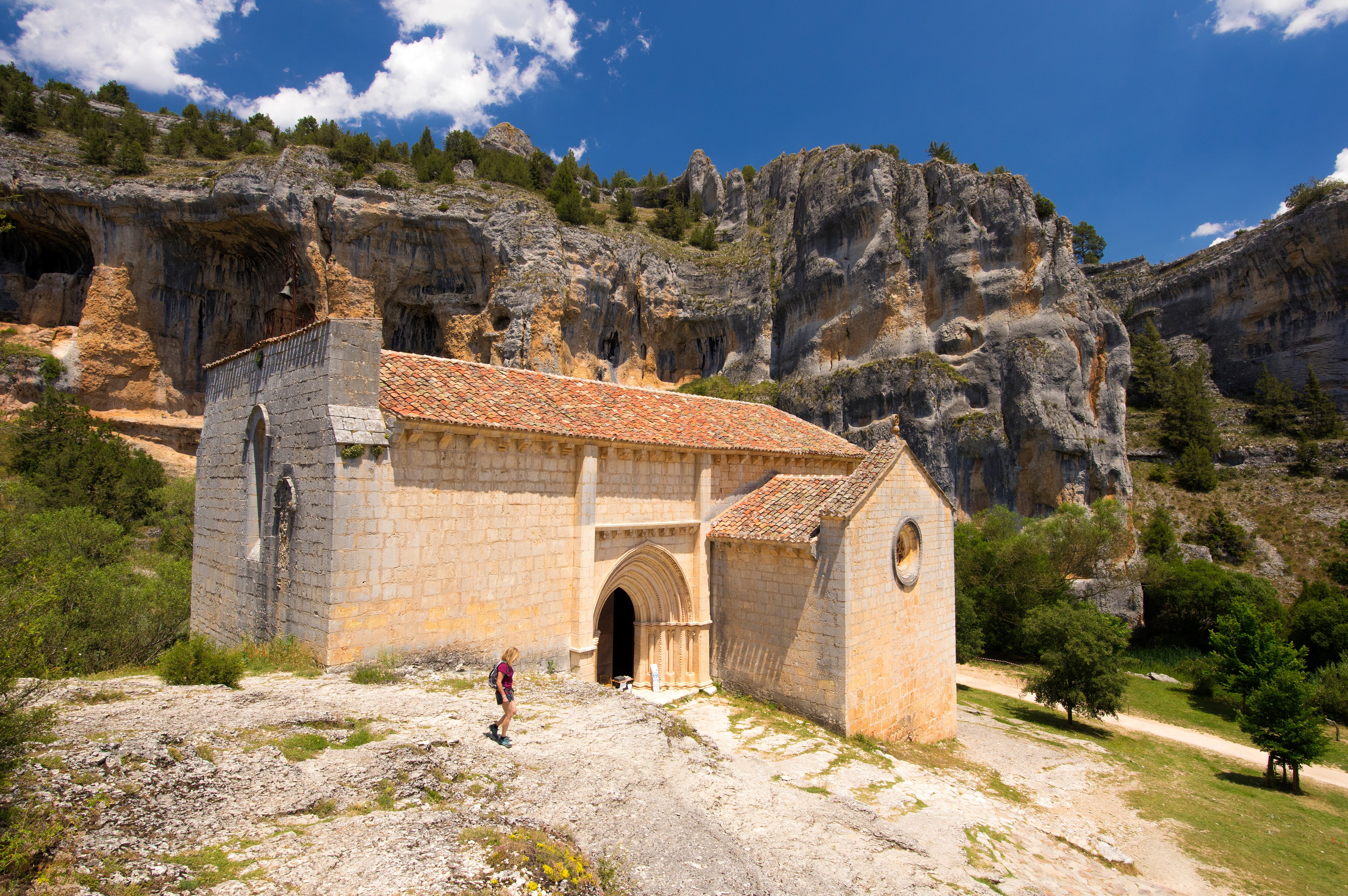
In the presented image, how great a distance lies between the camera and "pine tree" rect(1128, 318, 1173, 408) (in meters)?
55.3

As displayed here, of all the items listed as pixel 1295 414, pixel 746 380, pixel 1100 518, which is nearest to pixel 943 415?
pixel 1100 518

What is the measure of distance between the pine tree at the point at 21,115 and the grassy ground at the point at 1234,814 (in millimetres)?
53086

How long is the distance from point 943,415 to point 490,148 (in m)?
44.8

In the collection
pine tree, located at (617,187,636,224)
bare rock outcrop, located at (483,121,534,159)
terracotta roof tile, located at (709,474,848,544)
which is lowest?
terracotta roof tile, located at (709,474,848,544)

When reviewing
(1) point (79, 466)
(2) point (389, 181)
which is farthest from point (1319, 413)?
(1) point (79, 466)

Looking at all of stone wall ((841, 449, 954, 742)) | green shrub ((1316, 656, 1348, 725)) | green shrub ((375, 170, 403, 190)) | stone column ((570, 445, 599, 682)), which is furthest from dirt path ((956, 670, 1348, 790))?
green shrub ((375, 170, 403, 190))

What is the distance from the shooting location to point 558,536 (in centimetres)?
1255

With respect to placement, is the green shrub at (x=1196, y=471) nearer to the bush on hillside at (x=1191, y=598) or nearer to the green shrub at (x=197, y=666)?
the bush on hillside at (x=1191, y=598)

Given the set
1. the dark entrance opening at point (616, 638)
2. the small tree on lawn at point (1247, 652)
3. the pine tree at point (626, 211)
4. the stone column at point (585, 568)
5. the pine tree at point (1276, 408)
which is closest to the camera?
the stone column at point (585, 568)

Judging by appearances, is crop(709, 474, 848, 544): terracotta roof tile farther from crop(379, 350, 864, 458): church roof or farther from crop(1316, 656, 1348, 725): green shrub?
crop(1316, 656, 1348, 725): green shrub

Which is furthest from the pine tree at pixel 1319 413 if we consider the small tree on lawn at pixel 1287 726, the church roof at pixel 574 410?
the church roof at pixel 574 410

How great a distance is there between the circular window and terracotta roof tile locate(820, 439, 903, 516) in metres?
1.54

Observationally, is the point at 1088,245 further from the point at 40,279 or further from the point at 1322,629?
the point at 40,279

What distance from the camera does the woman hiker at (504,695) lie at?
7734mm
